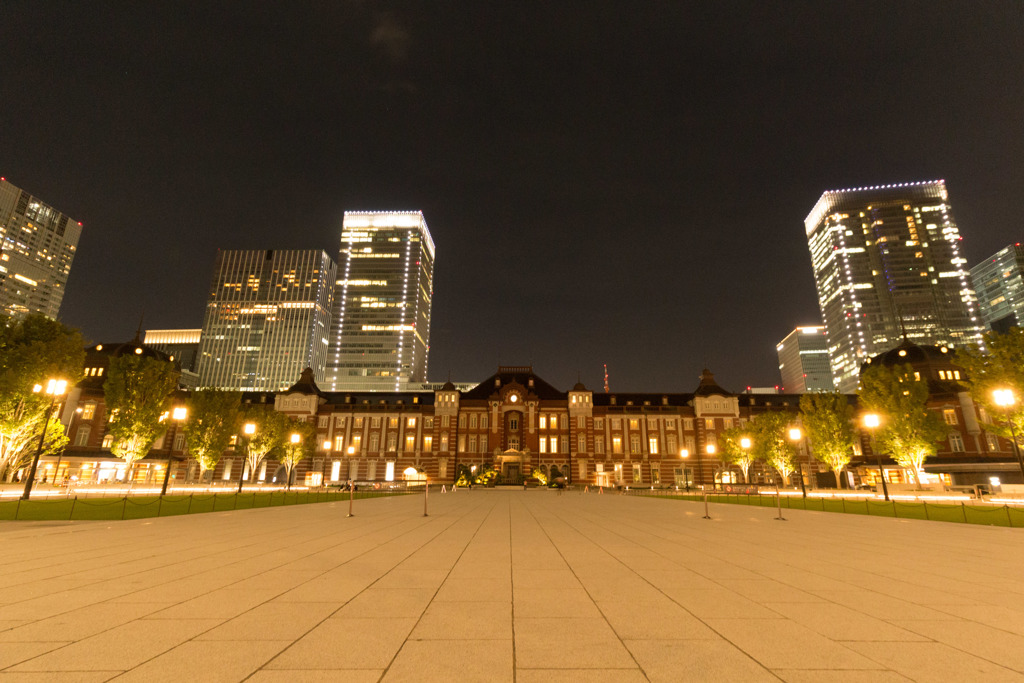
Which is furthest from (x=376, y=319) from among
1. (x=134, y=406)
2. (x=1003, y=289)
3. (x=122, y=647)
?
(x=1003, y=289)

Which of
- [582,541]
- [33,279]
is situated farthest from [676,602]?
[33,279]

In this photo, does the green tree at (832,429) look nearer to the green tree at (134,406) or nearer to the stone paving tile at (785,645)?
A: the stone paving tile at (785,645)

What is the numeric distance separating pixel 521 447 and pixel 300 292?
147144 mm

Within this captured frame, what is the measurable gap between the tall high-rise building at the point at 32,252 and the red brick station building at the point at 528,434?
501 ft

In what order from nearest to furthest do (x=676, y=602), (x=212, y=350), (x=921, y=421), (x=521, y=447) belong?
(x=676, y=602) → (x=921, y=421) → (x=521, y=447) → (x=212, y=350)

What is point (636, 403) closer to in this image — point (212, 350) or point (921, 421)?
point (921, 421)

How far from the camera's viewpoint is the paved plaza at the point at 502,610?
4609 mm

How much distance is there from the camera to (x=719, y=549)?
1287 cm

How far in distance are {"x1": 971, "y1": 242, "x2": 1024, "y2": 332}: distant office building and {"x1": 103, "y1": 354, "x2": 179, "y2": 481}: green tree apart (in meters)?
247

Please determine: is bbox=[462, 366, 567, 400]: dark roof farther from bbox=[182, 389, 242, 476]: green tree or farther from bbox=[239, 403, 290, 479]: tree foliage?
bbox=[182, 389, 242, 476]: green tree

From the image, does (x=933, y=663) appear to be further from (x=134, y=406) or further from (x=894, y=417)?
(x=894, y=417)

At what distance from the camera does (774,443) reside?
5975 cm

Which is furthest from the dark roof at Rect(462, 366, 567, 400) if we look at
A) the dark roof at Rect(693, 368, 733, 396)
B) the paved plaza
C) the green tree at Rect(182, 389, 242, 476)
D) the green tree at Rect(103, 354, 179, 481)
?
the paved plaza

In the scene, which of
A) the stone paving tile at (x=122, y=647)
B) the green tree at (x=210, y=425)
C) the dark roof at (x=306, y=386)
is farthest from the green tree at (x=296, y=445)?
the stone paving tile at (x=122, y=647)
